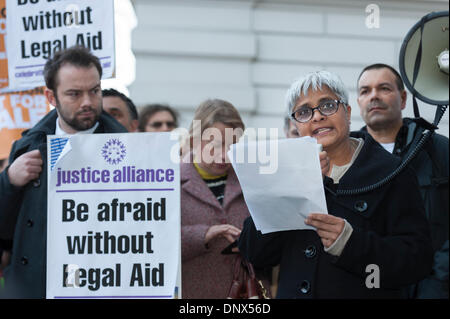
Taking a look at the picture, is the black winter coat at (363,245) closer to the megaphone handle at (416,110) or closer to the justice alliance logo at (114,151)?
the megaphone handle at (416,110)

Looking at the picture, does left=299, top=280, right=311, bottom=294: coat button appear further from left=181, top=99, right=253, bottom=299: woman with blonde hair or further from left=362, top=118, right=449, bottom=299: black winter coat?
left=362, top=118, right=449, bottom=299: black winter coat

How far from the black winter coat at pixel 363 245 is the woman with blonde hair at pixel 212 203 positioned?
1.52 feet

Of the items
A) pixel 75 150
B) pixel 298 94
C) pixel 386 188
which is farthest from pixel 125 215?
pixel 386 188

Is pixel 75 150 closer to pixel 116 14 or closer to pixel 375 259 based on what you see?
pixel 116 14

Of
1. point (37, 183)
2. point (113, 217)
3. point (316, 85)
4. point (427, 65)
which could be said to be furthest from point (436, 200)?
point (37, 183)

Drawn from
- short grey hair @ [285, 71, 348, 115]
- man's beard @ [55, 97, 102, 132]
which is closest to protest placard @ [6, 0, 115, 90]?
man's beard @ [55, 97, 102, 132]

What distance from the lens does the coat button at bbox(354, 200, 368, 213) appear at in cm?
215

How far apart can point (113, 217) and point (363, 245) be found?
91cm

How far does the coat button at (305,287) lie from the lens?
7.08 feet

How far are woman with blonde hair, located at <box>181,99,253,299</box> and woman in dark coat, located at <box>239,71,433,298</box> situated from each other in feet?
1.48

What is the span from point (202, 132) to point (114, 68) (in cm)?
46

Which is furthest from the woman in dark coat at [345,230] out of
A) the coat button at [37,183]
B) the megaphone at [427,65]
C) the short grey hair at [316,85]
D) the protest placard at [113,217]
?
the coat button at [37,183]

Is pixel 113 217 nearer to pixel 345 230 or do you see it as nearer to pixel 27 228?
pixel 27 228

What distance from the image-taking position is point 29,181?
2.46 meters
